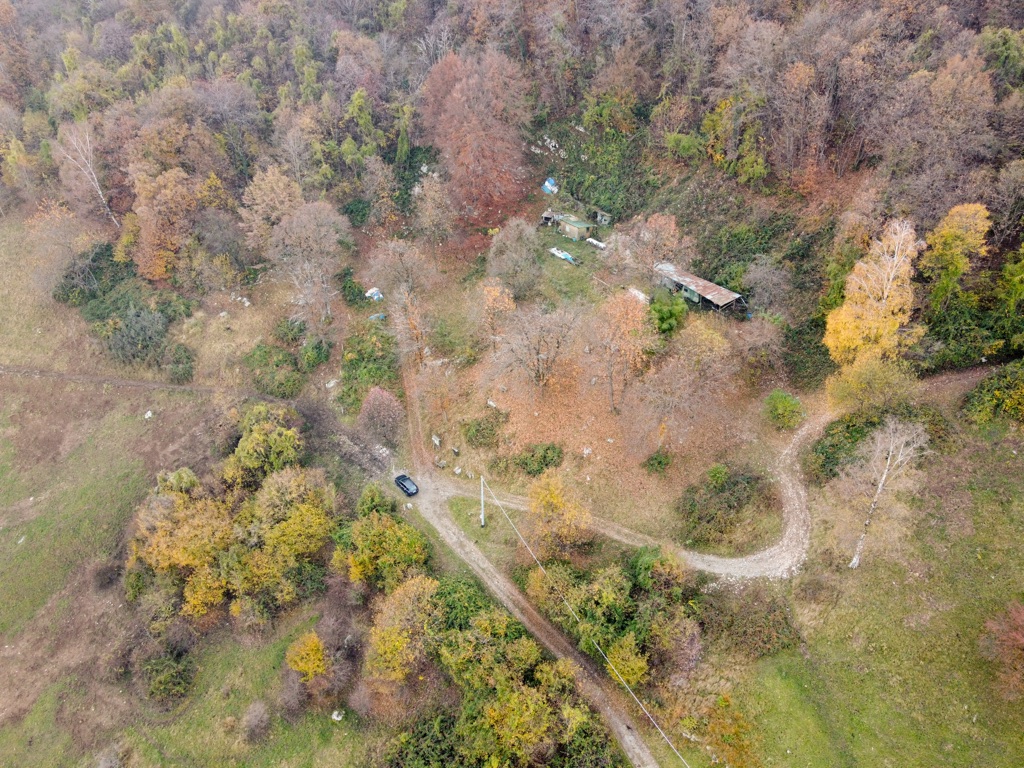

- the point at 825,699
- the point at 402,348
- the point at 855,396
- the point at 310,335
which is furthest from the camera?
the point at 310,335

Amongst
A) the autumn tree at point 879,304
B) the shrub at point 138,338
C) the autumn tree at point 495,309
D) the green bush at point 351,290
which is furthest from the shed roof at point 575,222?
the shrub at point 138,338

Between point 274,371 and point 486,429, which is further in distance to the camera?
point 274,371

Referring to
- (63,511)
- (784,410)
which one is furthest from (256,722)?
(784,410)

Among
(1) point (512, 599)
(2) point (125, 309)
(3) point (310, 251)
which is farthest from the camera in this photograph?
(2) point (125, 309)

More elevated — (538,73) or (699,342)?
(538,73)

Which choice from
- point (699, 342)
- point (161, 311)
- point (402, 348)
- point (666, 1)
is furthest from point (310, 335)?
point (666, 1)

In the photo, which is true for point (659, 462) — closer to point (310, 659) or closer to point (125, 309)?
point (310, 659)

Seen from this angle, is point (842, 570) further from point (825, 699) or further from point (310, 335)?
point (310, 335)

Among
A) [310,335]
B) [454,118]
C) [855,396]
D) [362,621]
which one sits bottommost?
[362,621]
